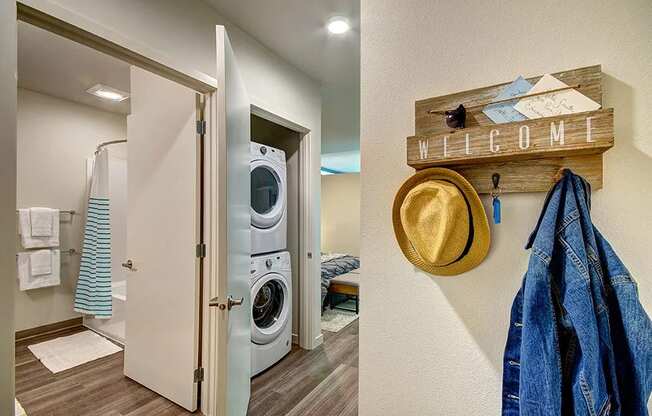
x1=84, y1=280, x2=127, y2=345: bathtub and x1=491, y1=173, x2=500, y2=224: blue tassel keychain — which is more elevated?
x1=491, y1=173, x2=500, y2=224: blue tassel keychain

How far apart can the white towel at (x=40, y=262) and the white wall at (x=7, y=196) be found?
8.44ft

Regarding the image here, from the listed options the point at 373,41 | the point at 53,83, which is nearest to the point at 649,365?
the point at 373,41

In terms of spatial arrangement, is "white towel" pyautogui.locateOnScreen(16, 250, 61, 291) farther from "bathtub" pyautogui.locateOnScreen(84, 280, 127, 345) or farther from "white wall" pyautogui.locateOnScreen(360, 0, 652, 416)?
"white wall" pyautogui.locateOnScreen(360, 0, 652, 416)

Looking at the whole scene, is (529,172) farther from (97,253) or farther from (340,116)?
(97,253)

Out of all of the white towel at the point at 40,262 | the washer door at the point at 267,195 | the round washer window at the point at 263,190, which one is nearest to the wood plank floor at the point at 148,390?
the white towel at the point at 40,262

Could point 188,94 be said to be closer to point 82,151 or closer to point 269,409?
point 269,409

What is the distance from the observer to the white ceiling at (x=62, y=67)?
211cm

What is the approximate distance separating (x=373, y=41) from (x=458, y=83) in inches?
12.5

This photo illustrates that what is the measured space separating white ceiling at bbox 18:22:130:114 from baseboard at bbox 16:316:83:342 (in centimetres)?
239

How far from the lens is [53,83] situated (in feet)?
9.30

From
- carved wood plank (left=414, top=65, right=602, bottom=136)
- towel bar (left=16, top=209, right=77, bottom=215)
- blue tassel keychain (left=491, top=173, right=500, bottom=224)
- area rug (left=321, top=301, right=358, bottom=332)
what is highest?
carved wood plank (left=414, top=65, right=602, bottom=136)

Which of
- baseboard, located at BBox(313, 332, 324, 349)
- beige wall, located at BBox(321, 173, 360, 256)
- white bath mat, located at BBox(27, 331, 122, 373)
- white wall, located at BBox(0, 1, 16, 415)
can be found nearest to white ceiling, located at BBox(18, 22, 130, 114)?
white wall, located at BBox(0, 1, 16, 415)

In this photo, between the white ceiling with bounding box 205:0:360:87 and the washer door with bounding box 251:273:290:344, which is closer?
the white ceiling with bounding box 205:0:360:87

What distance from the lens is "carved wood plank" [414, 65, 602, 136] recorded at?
2.27ft
